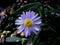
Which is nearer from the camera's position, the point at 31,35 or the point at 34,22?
the point at 34,22

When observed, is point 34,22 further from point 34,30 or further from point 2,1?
point 2,1

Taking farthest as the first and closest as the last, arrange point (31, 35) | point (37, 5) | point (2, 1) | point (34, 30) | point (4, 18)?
1. point (2, 1)
2. point (4, 18)
3. point (37, 5)
4. point (31, 35)
5. point (34, 30)

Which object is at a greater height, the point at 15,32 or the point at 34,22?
the point at 34,22

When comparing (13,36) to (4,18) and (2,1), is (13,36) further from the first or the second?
(2,1)

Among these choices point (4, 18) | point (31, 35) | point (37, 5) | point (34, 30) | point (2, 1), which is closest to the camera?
point (34, 30)

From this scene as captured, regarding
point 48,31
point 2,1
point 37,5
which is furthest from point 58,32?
point 2,1

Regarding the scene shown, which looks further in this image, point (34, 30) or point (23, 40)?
point (23, 40)

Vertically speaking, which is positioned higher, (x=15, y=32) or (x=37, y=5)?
(x=37, y=5)

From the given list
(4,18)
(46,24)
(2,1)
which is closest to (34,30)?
(46,24)
